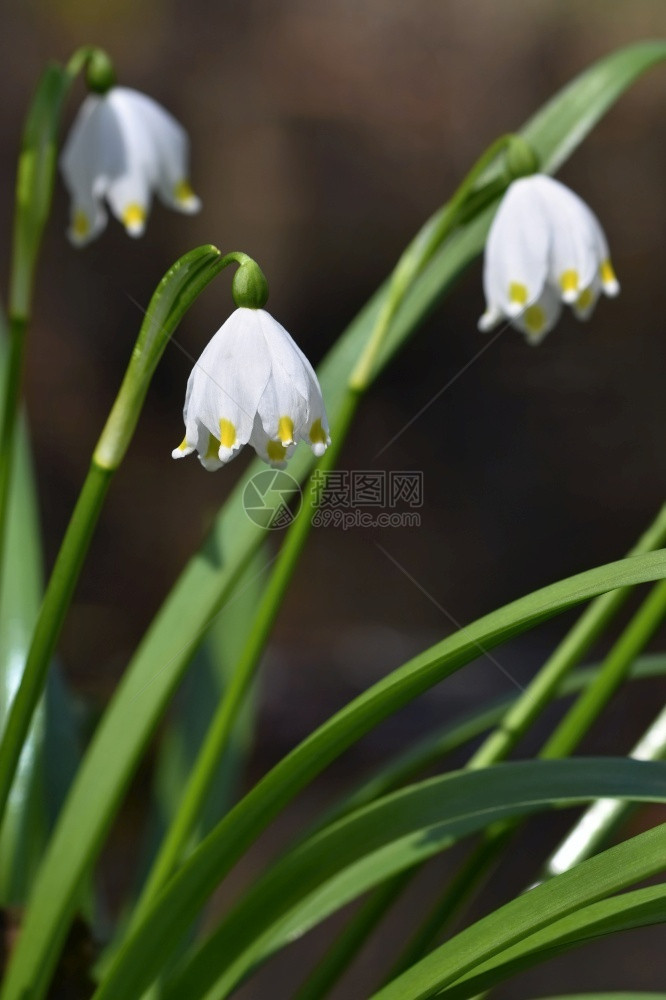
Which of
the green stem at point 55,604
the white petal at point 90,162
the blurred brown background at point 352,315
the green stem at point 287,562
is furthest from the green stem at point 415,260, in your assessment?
the blurred brown background at point 352,315

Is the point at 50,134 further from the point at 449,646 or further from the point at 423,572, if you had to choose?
the point at 423,572

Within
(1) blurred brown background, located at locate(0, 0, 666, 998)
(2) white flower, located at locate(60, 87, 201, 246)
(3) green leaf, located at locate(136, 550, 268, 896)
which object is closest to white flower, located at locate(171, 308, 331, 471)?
(2) white flower, located at locate(60, 87, 201, 246)

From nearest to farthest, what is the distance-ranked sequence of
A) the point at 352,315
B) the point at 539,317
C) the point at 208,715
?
the point at 539,317
the point at 208,715
the point at 352,315

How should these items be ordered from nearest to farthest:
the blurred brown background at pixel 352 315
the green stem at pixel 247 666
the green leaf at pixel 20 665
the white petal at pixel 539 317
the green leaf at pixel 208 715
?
the green stem at pixel 247 666, the white petal at pixel 539 317, the green leaf at pixel 20 665, the green leaf at pixel 208 715, the blurred brown background at pixel 352 315

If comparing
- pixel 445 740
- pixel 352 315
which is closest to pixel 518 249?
pixel 445 740

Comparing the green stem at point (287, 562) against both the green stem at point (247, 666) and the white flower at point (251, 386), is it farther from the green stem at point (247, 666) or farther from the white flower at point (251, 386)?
the white flower at point (251, 386)

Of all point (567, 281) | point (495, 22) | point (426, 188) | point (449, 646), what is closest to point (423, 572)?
point (426, 188)

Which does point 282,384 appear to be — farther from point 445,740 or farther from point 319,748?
point 445,740
